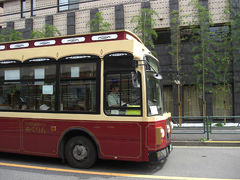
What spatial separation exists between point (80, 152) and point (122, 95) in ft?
5.83

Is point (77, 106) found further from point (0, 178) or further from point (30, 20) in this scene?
point (30, 20)

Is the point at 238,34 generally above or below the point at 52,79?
above

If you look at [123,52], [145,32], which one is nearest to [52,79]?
[123,52]

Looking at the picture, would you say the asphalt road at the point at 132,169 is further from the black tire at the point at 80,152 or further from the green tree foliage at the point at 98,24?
the green tree foliage at the point at 98,24

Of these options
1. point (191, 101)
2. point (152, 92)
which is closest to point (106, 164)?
point (152, 92)

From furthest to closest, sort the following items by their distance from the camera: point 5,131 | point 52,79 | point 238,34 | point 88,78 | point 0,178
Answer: point 238,34, point 5,131, point 52,79, point 88,78, point 0,178

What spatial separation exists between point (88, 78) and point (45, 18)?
18.1m

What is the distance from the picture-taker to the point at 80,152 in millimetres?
5367

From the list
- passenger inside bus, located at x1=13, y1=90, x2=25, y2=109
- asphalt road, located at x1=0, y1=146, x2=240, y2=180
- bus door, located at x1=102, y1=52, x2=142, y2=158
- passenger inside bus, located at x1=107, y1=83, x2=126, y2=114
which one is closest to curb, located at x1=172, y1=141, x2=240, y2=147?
asphalt road, located at x1=0, y1=146, x2=240, y2=180

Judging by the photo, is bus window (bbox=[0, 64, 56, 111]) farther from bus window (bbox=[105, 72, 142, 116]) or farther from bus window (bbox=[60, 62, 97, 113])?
bus window (bbox=[105, 72, 142, 116])

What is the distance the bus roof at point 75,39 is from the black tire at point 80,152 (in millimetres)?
2483

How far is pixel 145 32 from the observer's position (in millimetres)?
15141

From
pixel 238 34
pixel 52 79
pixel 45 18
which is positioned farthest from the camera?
pixel 45 18

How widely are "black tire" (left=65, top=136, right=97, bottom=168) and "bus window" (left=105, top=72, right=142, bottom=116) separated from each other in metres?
0.95
